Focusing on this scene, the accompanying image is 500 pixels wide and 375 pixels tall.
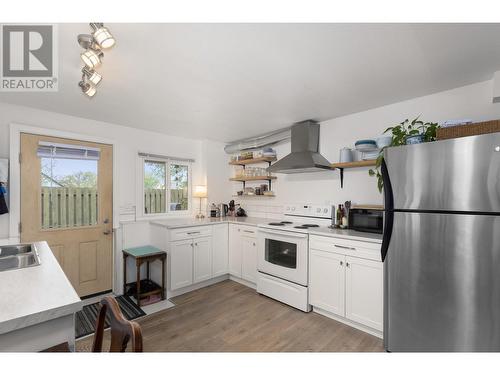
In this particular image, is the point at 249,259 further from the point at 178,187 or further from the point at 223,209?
the point at 178,187

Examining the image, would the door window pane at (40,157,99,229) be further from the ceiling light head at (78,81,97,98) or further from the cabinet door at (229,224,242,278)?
the cabinet door at (229,224,242,278)

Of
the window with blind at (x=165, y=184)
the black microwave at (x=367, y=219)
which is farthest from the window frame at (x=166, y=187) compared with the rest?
the black microwave at (x=367, y=219)

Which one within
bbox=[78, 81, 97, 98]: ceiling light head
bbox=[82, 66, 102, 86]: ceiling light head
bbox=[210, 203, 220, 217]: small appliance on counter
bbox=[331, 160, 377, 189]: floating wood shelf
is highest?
bbox=[82, 66, 102, 86]: ceiling light head

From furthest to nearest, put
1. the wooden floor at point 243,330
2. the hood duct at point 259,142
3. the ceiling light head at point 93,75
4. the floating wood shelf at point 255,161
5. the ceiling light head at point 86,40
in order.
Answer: the floating wood shelf at point 255,161
the hood duct at point 259,142
the wooden floor at point 243,330
the ceiling light head at point 93,75
the ceiling light head at point 86,40

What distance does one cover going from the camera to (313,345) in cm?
206

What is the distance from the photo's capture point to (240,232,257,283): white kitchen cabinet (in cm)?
325

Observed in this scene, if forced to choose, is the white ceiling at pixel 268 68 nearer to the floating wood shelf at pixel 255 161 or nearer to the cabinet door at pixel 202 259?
the floating wood shelf at pixel 255 161

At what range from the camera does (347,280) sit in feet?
7.58

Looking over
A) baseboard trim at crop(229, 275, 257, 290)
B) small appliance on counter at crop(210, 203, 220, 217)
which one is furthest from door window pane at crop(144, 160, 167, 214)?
baseboard trim at crop(229, 275, 257, 290)

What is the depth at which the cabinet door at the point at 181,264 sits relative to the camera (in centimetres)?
299

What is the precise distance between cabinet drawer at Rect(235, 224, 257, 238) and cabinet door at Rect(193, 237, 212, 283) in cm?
45

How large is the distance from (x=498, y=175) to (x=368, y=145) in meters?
1.30

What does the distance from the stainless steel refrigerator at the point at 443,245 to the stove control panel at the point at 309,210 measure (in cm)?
129
